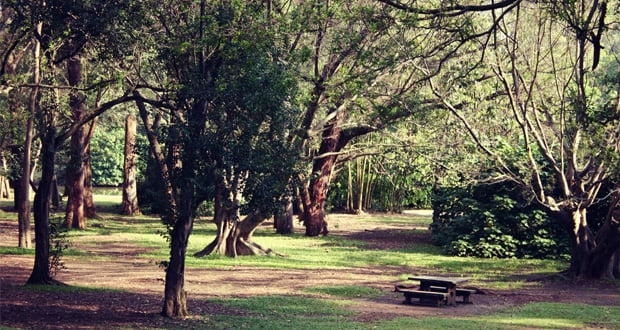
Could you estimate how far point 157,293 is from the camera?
1745 centimetres

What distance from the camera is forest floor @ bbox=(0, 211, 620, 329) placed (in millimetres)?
14094

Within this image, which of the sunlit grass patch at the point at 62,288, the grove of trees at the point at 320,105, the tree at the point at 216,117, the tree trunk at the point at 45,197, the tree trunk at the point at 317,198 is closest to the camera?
the tree at the point at 216,117

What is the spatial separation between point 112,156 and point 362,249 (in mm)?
37783

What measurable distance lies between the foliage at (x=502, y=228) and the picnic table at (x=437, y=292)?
962 centimetres

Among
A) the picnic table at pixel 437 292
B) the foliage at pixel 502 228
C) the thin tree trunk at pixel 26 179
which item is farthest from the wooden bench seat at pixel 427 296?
the foliage at pixel 502 228

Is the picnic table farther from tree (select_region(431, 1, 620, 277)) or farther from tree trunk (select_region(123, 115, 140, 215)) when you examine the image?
tree trunk (select_region(123, 115, 140, 215))

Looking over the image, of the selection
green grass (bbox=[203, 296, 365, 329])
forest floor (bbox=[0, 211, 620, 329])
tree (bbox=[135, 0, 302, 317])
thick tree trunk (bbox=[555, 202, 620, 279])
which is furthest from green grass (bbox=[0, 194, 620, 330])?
tree (bbox=[135, 0, 302, 317])

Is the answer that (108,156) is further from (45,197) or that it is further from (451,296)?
(451,296)

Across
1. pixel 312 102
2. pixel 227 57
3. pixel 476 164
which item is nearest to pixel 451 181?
pixel 476 164

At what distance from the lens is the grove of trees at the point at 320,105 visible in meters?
13.0

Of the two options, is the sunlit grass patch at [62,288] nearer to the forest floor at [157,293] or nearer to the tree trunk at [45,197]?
the forest floor at [157,293]

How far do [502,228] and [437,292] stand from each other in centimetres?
1074

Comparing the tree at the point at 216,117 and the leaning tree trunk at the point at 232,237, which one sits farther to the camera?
the leaning tree trunk at the point at 232,237

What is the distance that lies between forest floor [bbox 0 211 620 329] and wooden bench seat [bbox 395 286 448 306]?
0.76 ft
